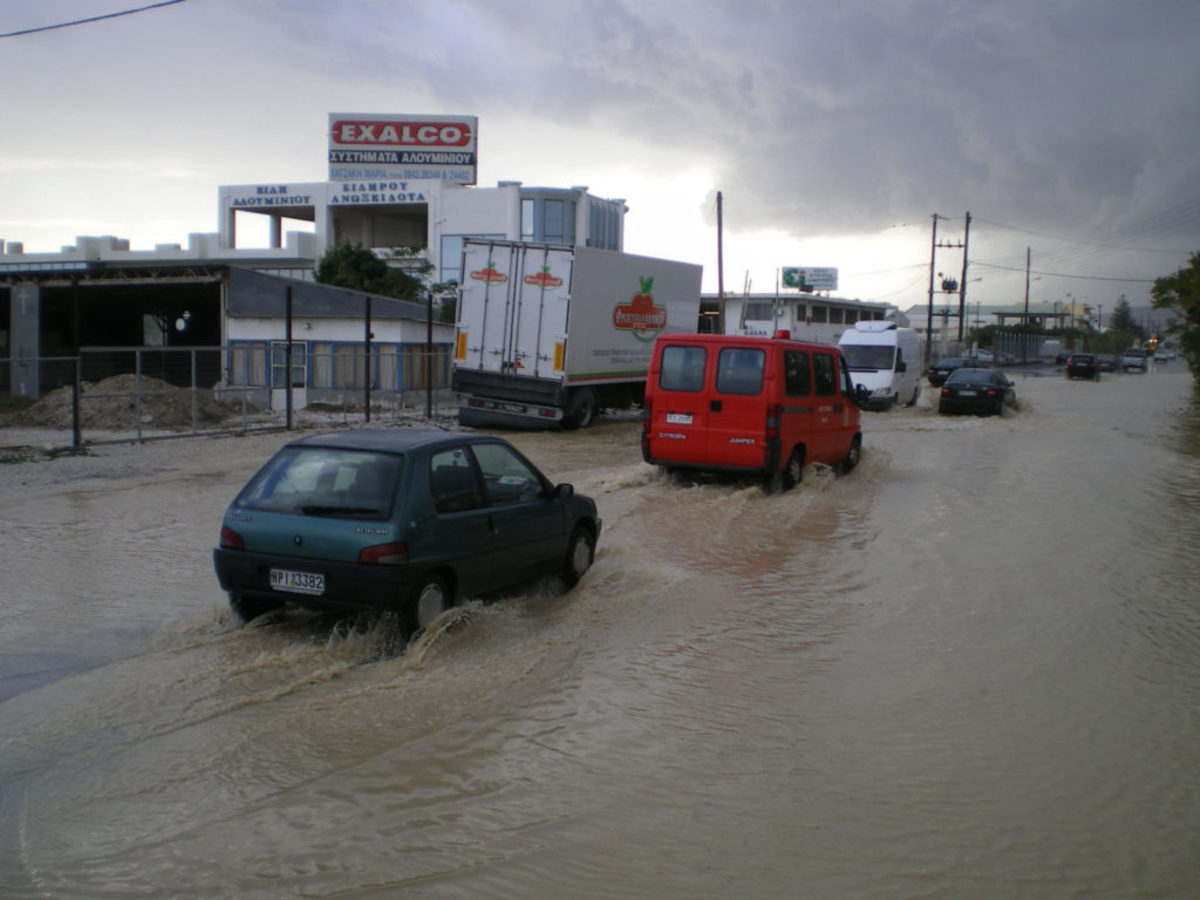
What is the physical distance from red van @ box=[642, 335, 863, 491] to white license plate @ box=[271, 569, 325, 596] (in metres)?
7.61

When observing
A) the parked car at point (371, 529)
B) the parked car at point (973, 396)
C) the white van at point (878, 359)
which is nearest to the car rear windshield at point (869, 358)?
the white van at point (878, 359)

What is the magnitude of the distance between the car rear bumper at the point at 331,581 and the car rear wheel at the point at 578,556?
89.4 inches

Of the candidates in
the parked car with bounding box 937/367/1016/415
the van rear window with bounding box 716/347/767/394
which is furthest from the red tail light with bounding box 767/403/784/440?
the parked car with bounding box 937/367/1016/415

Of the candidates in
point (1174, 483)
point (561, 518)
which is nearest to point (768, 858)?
point (561, 518)

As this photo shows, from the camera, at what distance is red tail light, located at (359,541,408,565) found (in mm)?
6688

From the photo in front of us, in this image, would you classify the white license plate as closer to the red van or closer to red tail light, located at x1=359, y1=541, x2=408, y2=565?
red tail light, located at x1=359, y1=541, x2=408, y2=565

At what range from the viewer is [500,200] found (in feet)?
166

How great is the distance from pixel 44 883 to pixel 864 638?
218 inches

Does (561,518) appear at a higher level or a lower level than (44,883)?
higher

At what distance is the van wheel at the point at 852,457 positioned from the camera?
1708 cm

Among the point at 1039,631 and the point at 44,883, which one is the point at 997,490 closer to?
the point at 1039,631

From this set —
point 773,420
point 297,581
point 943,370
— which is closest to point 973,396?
point 773,420

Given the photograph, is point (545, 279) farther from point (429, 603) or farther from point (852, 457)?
point (429, 603)

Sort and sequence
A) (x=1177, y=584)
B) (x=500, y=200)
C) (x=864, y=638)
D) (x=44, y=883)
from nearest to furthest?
1. (x=44, y=883)
2. (x=864, y=638)
3. (x=1177, y=584)
4. (x=500, y=200)
